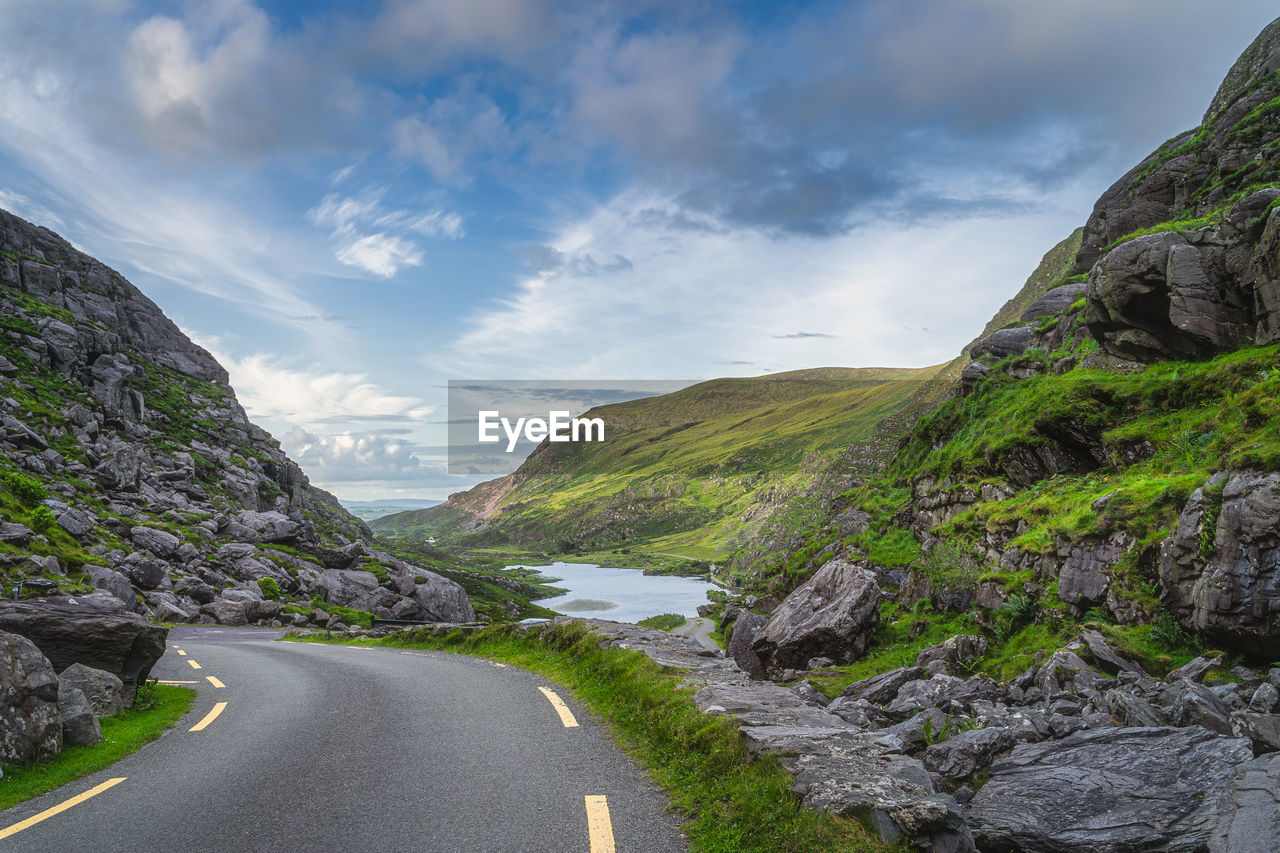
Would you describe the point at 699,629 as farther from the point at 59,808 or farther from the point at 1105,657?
the point at 59,808

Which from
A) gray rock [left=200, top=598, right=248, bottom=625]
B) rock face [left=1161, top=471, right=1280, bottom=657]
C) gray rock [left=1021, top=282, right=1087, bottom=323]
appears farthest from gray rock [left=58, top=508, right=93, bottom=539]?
gray rock [left=1021, top=282, right=1087, bottom=323]

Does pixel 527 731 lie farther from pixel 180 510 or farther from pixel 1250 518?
pixel 180 510

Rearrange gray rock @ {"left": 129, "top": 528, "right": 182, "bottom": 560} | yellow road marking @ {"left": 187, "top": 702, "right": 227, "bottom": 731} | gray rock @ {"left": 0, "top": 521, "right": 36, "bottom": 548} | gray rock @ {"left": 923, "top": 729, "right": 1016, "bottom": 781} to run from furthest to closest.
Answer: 1. gray rock @ {"left": 129, "top": 528, "right": 182, "bottom": 560}
2. gray rock @ {"left": 0, "top": 521, "right": 36, "bottom": 548}
3. yellow road marking @ {"left": 187, "top": 702, "right": 227, "bottom": 731}
4. gray rock @ {"left": 923, "top": 729, "right": 1016, "bottom": 781}

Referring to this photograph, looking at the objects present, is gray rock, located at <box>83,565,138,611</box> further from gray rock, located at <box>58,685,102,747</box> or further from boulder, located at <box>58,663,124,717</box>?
gray rock, located at <box>58,685,102,747</box>

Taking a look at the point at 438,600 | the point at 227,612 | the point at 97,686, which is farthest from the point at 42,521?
the point at 97,686

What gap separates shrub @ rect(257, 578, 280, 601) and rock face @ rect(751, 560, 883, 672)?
56564 millimetres

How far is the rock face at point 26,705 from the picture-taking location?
10.5 metres

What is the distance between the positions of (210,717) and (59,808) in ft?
21.5

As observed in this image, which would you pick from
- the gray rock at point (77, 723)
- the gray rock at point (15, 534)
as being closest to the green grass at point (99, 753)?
the gray rock at point (77, 723)

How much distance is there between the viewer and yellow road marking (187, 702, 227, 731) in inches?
537

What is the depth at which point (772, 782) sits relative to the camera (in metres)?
7.64

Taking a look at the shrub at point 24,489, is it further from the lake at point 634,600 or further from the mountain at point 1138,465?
the lake at point 634,600

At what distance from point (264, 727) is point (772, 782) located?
11387 millimetres

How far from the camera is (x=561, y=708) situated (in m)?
14.0
